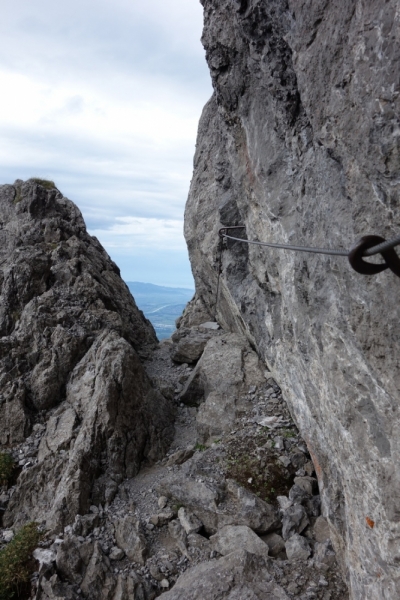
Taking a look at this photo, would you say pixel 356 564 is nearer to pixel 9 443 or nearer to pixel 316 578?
pixel 316 578

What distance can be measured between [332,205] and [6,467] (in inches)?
561

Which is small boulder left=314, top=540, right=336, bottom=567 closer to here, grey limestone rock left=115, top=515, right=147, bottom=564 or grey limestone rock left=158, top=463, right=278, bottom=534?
grey limestone rock left=158, top=463, right=278, bottom=534

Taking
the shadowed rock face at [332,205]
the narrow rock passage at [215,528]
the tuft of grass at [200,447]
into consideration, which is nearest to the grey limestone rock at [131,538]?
the narrow rock passage at [215,528]

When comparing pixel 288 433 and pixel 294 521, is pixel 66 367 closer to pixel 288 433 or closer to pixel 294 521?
pixel 288 433

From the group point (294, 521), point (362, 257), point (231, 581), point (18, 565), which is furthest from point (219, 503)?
point (362, 257)

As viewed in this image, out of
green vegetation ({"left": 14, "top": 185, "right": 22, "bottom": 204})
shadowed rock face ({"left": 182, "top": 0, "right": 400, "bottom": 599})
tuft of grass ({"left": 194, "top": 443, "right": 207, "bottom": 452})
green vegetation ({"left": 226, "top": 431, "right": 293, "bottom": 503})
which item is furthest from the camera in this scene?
green vegetation ({"left": 14, "top": 185, "right": 22, "bottom": 204})

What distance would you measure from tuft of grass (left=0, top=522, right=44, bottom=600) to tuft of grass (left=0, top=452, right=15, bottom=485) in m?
2.94

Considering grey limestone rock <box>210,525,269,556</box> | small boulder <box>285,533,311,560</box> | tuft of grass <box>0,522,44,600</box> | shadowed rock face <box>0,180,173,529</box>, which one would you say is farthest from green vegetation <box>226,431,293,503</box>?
tuft of grass <box>0,522,44,600</box>

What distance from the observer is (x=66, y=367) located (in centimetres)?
1739

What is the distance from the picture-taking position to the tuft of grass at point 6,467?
47.8 ft

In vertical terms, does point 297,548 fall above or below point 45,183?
below

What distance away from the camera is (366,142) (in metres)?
5.79

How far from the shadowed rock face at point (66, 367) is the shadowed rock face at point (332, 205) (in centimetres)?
606

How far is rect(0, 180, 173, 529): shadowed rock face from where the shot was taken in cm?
1388
